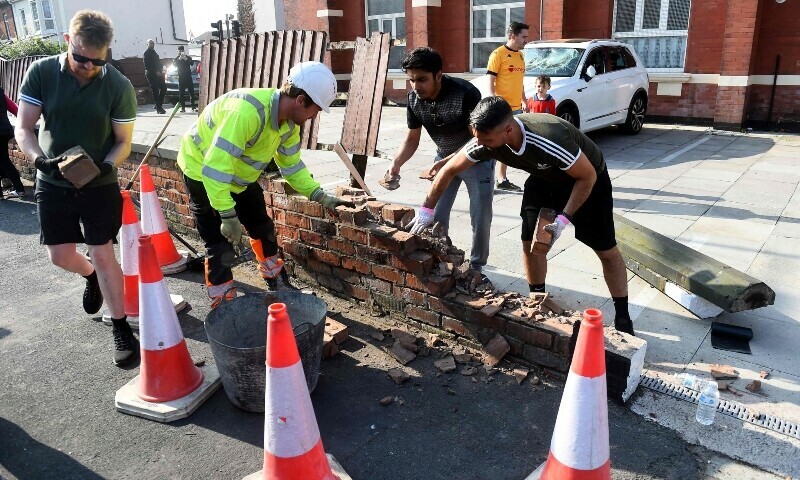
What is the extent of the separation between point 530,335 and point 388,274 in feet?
3.48

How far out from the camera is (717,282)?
12.0 feet

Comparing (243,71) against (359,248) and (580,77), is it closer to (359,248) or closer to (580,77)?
(359,248)

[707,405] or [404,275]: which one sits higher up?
[404,275]

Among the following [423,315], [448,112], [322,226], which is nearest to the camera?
[423,315]

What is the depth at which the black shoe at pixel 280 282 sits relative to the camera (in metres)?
4.10

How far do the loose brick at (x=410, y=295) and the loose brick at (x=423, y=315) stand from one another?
0.13ft

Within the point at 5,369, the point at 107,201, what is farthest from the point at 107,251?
the point at 5,369

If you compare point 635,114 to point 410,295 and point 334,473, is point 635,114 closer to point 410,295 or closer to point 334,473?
point 410,295

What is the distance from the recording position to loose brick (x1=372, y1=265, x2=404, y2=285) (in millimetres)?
3712

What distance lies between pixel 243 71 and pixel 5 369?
400 centimetres

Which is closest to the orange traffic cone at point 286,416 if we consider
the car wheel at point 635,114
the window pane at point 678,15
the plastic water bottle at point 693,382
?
the plastic water bottle at point 693,382

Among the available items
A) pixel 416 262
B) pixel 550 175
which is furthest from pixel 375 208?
pixel 550 175

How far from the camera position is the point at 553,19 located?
524 inches

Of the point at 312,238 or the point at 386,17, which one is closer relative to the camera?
the point at 312,238
